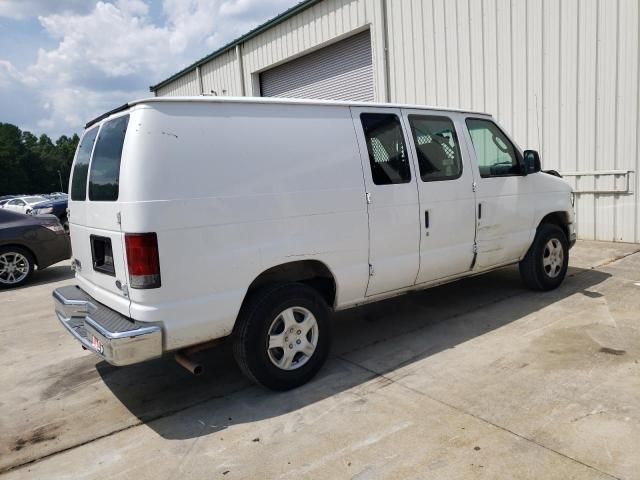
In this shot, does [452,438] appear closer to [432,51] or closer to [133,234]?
[133,234]

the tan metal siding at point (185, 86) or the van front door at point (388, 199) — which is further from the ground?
the tan metal siding at point (185, 86)

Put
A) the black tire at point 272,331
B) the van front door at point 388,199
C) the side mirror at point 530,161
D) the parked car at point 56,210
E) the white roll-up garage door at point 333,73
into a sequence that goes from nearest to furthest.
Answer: the black tire at point 272,331
the van front door at point 388,199
the side mirror at point 530,161
the white roll-up garage door at point 333,73
the parked car at point 56,210

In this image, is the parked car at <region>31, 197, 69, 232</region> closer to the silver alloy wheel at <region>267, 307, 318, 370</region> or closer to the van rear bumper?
the van rear bumper

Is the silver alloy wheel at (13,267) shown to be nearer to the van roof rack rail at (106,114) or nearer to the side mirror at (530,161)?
the van roof rack rail at (106,114)

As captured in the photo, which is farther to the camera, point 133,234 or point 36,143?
point 36,143

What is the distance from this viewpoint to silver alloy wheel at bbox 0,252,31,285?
8.70 meters

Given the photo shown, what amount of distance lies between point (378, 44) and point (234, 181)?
9.66m

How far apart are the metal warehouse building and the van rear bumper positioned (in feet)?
26.6

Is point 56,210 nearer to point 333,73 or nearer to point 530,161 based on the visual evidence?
point 333,73

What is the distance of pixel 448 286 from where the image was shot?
260 inches

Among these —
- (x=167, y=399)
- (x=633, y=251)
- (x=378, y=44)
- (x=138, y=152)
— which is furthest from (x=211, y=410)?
(x=378, y=44)

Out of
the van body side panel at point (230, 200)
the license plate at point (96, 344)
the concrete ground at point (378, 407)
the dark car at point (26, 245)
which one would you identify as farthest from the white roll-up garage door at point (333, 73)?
the license plate at point (96, 344)

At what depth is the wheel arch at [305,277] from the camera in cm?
382

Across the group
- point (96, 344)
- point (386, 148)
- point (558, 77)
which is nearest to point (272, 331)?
point (96, 344)
